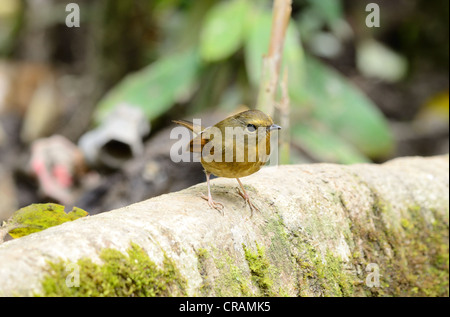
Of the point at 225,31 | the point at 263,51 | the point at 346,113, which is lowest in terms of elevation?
the point at 346,113

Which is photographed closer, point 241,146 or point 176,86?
point 241,146

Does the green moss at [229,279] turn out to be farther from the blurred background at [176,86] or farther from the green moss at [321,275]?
the blurred background at [176,86]

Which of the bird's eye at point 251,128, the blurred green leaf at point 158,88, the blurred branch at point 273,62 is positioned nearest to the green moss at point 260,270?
the bird's eye at point 251,128

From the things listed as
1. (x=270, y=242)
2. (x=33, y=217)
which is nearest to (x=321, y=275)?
(x=270, y=242)

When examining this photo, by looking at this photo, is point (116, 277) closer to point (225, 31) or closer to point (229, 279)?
point (229, 279)

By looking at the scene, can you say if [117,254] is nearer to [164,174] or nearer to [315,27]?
[164,174]

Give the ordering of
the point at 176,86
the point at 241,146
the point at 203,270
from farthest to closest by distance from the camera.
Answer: the point at 176,86, the point at 241,146, the point at 203,270

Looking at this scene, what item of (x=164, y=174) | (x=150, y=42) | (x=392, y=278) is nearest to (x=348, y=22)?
(x=150, y=42)

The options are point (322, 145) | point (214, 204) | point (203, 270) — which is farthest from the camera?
point (322, 145)

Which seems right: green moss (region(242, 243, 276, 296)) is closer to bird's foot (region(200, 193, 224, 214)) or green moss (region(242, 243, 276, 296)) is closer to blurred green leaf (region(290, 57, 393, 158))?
bird's foot (region(200, 193, 224, 214))
